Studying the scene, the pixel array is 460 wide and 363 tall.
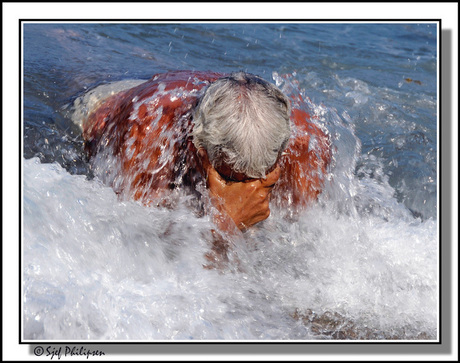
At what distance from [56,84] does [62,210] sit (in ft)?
5.98

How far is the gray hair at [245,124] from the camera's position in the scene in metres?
2.39

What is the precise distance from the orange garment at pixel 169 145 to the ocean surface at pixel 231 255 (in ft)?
0.35

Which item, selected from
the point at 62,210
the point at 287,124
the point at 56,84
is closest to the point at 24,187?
the point at 62,210

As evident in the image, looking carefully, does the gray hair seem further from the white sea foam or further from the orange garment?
the white sea foam

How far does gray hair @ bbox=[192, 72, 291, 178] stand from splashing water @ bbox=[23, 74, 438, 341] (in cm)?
46

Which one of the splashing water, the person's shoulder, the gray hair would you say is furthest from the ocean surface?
the person's shoulder

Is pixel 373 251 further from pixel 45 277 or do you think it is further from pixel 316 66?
pixel 316 66

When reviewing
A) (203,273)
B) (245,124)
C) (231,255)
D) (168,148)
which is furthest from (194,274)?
(245,124)

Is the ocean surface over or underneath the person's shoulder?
underneath

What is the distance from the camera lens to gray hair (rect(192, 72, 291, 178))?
94.2 inches

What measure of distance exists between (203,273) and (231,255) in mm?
197

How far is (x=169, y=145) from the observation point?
2852mm

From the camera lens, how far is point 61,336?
226cm

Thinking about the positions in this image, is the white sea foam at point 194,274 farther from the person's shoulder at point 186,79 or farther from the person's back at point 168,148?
the person's shoulder at point 186,79
